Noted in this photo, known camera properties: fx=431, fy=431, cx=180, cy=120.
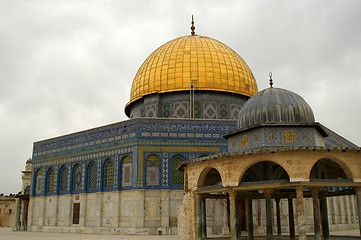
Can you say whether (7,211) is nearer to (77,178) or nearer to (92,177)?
(77,178)

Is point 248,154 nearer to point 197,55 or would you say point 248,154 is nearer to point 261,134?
point 261,134

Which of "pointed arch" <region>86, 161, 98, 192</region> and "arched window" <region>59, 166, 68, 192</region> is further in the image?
"arched window" <region>59, 166, 68, 192</region>

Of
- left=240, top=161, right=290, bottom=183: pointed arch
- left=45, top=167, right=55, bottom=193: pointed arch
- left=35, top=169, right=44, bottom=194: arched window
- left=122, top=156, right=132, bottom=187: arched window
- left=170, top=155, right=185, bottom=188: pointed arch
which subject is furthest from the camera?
left=35, top=169, right=44, bottom=194: arched window

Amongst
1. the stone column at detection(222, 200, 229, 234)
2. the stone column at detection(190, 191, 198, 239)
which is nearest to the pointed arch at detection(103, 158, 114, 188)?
the stone column at detection(222, 200, 229, 234)

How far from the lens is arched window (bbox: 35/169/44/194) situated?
94.7 feet

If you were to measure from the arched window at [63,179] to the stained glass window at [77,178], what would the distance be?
83cm

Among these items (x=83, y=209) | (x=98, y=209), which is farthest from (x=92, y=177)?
(x=98, y=209)

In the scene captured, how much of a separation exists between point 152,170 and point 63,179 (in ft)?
24.4

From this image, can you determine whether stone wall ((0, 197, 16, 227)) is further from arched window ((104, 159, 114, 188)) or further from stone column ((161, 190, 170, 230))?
stone column ((161, 190, 170, 230))

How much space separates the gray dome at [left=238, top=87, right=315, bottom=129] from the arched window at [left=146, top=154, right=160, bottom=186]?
846 cm

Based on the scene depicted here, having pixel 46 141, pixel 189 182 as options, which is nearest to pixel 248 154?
pixel 189 182

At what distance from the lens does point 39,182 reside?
1151 inches

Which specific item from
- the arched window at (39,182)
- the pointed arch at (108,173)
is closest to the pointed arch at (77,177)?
the pointed arch at (108,173)

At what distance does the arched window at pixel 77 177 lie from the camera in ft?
86.2
